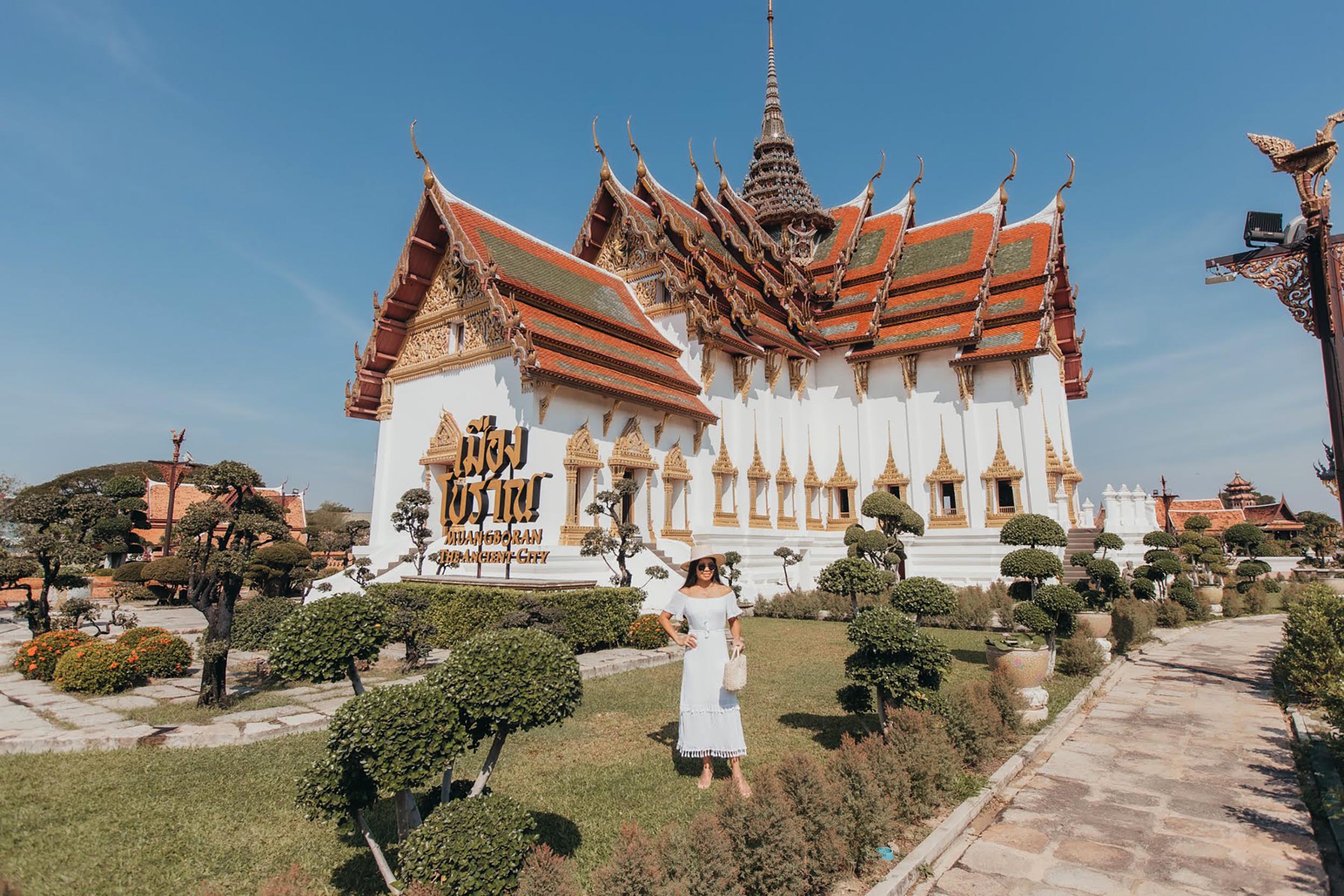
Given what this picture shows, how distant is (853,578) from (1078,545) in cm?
1284

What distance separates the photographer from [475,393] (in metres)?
14.9

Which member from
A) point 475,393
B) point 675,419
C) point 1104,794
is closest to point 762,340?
point 675,419

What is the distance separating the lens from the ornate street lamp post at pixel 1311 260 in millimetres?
6336

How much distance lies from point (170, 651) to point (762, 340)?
14992mm

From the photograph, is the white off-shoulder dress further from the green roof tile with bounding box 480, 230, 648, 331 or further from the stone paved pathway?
the green roof tile with bounding box 480, 230, 648, 331

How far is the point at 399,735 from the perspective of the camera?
2900mm

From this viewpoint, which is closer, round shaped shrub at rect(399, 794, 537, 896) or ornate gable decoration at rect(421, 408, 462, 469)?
round shaped shrub at rect(399, 794, 537, 896)

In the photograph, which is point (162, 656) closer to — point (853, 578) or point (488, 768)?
point (488, 768)

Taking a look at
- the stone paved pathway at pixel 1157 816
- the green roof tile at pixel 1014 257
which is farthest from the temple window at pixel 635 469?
the green roof tile at pixel 1014 257

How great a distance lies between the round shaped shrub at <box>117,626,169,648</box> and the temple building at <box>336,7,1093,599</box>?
5035 millimetres

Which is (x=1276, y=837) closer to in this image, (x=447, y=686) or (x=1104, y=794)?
(x=1104, y=794)

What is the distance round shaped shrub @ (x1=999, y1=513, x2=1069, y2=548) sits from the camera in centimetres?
1091

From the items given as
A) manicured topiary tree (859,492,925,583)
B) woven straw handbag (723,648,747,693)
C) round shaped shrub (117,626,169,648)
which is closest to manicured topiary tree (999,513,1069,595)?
manicured topiary tree (859,492,925,583)

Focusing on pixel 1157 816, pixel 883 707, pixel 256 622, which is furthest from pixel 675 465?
pixel 1157 816
